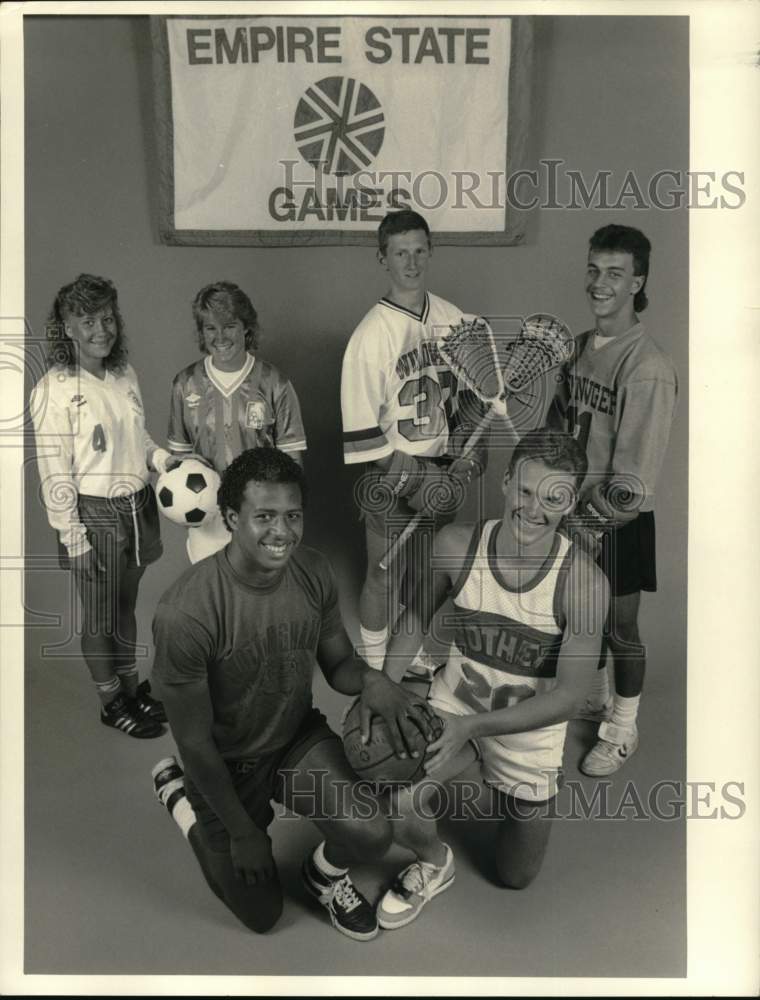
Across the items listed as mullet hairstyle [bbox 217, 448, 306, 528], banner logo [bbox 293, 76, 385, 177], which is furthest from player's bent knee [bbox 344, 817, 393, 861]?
banner logo [bbox 293, 76, 385, 177]

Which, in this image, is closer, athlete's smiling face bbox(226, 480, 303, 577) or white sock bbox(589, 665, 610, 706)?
athlete's smiling face bbox(226, 480, 303, 577)

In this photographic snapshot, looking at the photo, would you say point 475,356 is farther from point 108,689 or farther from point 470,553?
point 108,689

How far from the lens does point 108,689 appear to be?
2.02 m

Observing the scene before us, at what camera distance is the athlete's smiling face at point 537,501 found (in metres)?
1.95

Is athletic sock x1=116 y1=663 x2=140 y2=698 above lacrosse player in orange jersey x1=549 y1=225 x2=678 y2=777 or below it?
below

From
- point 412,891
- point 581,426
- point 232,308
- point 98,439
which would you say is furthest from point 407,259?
point 412,891

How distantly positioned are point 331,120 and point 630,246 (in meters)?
0.67

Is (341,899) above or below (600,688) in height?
below

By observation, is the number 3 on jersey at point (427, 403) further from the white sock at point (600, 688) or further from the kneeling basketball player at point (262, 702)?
the white sock at point (600, 688)

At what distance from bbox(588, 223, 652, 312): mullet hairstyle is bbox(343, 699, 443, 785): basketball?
3.17 ft

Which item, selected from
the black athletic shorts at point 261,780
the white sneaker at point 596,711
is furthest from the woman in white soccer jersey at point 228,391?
the white sneaker at point 596,711

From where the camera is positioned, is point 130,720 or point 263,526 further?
point 130,720

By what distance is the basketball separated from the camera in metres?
1.95

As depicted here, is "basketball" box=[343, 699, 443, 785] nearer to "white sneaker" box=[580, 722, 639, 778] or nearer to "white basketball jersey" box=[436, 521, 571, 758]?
"white basketball jersey" box=[436, 521, 571, 758]
